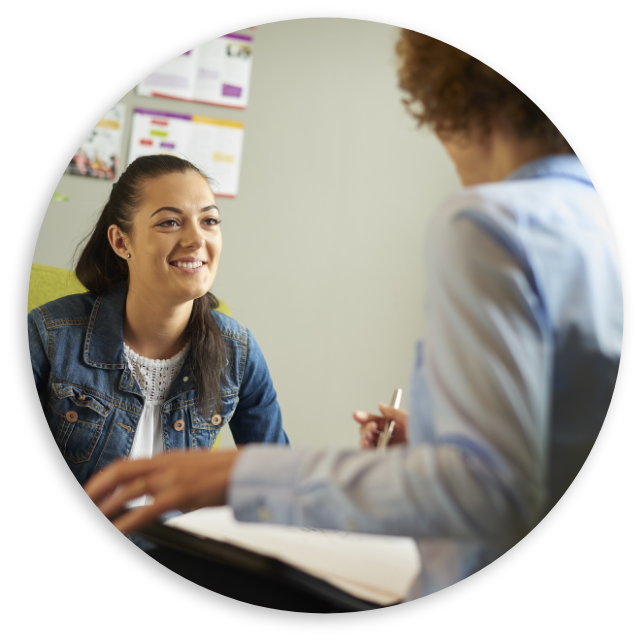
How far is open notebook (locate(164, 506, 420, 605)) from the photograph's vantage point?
31.1 inches

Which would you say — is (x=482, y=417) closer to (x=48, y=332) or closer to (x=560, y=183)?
(x=560, y=183)

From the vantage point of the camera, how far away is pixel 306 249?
34.0 inches

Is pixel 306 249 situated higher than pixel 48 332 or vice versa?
pixel 306 249

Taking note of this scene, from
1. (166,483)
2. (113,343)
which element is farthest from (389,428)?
(113,343)

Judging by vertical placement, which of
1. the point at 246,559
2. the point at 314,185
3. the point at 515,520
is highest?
the point at 314,185

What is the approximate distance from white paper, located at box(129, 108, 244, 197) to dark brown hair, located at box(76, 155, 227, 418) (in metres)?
0.01

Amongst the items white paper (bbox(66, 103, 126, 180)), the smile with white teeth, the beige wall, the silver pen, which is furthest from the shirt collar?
white paper (bbox(66, 103, 126, 180))

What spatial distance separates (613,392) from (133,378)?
0.62 m

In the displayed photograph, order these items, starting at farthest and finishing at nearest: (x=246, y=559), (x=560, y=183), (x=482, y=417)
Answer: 1. (x=246, y=559)
2. (x=560, y=183)
3. (x=482, y=417)

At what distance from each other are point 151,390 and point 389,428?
32cm

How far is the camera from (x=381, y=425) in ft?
2.66

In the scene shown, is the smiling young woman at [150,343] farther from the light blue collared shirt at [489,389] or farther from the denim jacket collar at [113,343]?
the light blue collared shirt at [489,389]

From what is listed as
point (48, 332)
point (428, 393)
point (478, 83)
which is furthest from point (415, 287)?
point (48, 332)

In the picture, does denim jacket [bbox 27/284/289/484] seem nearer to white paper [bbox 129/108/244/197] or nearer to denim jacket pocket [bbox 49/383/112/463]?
denim jacket pocket [bbox 49/383/112/463]
